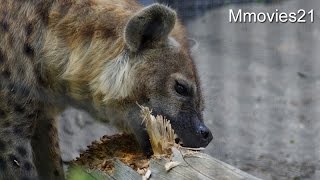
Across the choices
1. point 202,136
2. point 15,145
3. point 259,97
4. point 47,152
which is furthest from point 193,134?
point 259,97

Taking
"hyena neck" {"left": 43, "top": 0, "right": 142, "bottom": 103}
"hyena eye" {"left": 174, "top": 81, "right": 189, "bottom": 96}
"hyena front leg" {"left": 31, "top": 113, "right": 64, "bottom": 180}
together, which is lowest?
"hyena front leg" {"left": 31, "top": 113, "right": 64, "bottom": 180}

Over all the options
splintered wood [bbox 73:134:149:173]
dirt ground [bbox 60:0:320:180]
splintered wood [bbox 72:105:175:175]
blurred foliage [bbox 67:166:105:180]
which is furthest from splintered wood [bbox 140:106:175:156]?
dirt ground [bbox 60:0:320:180]

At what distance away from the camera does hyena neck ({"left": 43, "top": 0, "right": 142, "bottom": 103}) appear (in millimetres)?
4730

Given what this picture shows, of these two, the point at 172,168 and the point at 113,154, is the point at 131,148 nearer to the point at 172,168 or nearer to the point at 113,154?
the point at 113,154

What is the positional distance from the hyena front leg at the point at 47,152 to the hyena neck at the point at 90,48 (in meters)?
0.44

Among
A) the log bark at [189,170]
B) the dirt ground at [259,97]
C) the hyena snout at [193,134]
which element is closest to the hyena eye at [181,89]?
the hyena snout at [193,134]

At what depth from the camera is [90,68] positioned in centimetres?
479

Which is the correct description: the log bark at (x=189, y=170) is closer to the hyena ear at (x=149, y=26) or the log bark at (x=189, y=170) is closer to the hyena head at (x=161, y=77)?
the hyena head at (x=161, y=77)

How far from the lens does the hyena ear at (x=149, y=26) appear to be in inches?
180

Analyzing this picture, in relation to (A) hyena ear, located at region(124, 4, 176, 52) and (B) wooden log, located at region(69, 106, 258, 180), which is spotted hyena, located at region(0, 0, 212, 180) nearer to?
(A) hyena ear, located at region(124, 4, 176, 52)

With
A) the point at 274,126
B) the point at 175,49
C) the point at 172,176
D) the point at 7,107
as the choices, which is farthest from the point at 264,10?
the point at 172,176

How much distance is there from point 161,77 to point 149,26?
0.28 metres

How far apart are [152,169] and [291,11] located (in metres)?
3.88

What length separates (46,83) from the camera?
15.7 ft
